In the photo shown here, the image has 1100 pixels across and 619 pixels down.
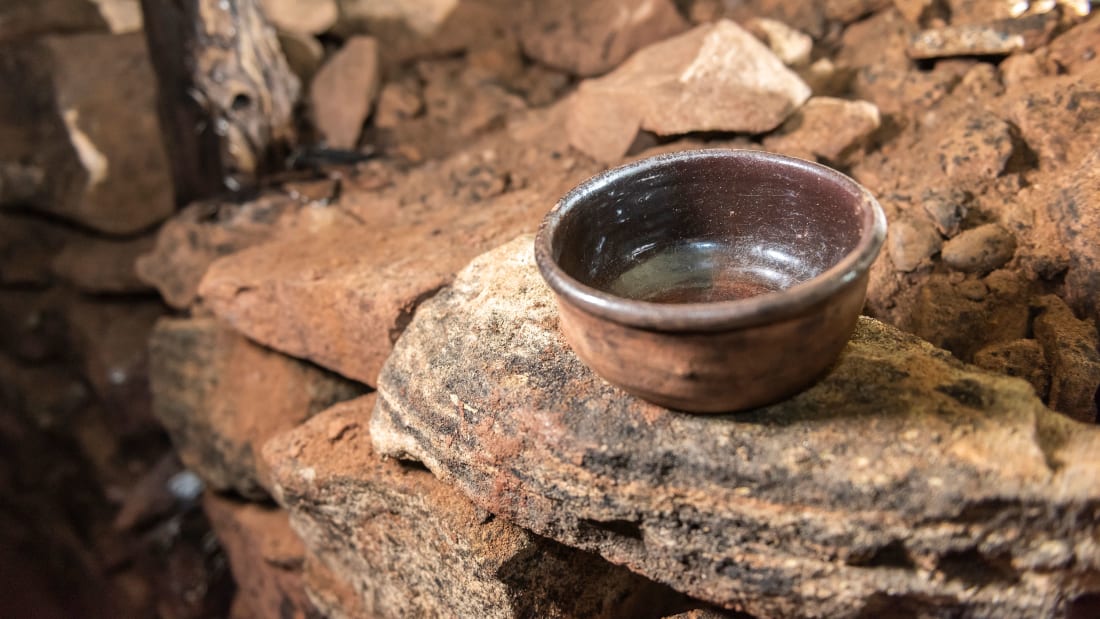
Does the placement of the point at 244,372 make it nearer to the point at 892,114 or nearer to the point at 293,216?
the point at 293,216

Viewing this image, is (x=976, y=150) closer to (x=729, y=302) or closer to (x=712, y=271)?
(x=712, y=271)

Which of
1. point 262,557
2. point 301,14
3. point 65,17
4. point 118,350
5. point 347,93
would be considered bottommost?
point 262,557

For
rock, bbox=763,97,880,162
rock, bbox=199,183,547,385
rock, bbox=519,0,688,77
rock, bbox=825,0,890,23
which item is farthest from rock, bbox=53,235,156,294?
rock, bbox=825,0,890,23

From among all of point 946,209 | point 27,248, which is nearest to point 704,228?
point 946,209

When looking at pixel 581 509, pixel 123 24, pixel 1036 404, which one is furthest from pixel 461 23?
pixel 1036 404

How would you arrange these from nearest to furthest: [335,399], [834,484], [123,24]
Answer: [834,484] → [335,399] → [123,24]

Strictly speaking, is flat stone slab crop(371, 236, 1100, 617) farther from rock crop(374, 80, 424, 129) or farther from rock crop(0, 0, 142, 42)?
rock crop(0, 0, 142, 42)

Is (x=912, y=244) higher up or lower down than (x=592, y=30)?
lower down
